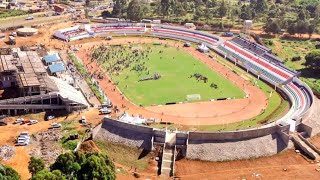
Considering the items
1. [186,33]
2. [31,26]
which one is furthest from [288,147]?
[31,26]

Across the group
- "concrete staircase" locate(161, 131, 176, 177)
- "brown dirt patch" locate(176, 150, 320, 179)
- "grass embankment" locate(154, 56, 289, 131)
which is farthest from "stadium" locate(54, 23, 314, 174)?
"grass embankment" locate(154, 56, 289, 131)

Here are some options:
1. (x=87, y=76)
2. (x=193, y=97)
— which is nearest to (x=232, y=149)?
(x=193, y=97)

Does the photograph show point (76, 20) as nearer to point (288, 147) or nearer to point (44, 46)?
point (44, 46)

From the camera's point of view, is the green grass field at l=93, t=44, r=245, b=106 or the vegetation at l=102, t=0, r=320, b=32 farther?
the vegetation at l=102, t=0, r=320, b=32

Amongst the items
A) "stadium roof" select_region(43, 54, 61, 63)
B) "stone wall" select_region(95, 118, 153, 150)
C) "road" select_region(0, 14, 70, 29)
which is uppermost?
"road" select_region(0, 14, 70, 29)

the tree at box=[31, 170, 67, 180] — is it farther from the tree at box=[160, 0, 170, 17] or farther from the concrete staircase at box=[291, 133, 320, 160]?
the tree at box=[160, 0, 170, 17]

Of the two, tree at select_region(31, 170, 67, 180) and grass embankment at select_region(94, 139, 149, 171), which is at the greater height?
tree at select_region(31, 170, 67, 180)
